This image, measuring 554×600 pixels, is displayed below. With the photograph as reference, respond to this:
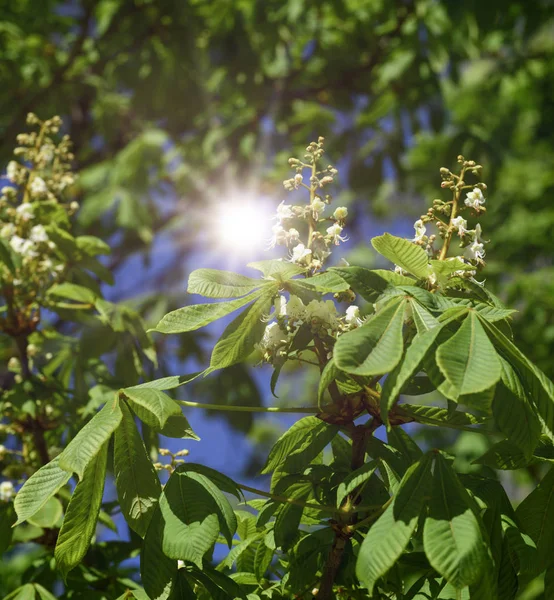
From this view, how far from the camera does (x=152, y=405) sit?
39.6 inches

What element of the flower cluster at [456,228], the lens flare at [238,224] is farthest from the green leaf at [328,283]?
the lens flare at [238,224]

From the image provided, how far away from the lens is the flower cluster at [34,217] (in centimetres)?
185

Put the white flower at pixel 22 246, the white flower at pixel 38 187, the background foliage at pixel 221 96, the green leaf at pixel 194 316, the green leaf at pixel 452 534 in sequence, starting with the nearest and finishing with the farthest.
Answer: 1. the green leaf at pixel 452 534
2. the green leaf at pixel 194 316
3. the white flower at pixel 22 246
4. the white flower at pixel 38 187
5. the background foliage at pixel 221 96

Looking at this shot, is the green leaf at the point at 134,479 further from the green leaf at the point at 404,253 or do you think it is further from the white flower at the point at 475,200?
the white flower at the point at 475,200

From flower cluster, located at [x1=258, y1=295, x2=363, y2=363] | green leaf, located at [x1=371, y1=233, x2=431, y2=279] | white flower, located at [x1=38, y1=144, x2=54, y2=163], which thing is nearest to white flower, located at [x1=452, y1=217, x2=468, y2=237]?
green leaf, located at [x1=371, y1=233, x2=431, y2=279]

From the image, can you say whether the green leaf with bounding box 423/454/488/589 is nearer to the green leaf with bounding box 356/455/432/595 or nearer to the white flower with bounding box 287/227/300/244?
the green leaf with bounding box 356/455/432/595

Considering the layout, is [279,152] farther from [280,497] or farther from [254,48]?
[280,497]

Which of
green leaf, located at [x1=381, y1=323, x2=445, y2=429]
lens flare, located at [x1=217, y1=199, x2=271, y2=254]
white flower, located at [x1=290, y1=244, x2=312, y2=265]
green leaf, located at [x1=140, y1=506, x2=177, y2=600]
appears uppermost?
lens flare, located at [x1=217, y1=199, x2=271, y2=254]

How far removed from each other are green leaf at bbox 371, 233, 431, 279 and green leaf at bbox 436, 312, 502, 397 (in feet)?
0.56

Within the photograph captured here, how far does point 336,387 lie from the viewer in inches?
43.9

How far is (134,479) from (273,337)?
12.1 inches

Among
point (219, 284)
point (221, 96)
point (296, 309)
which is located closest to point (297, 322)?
point (296, 309)

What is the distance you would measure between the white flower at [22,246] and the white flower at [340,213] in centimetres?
94

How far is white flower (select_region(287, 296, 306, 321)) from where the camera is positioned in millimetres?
1125
